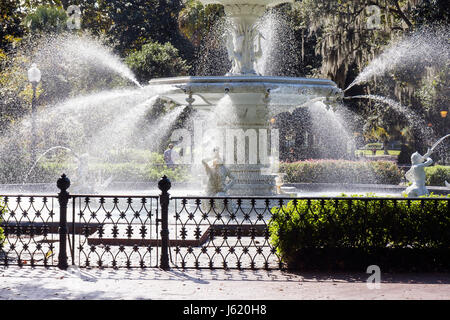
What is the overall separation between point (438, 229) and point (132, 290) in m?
4.05

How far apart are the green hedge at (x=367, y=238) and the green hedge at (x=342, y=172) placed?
47.6ft

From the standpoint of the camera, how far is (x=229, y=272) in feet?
27.5

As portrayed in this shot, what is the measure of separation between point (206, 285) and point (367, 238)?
234 cm

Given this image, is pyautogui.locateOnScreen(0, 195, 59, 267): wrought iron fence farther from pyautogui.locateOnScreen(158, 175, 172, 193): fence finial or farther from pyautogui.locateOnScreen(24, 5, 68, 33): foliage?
A: pyautogui.locateOnScreen(24, 5, 68, 33): foliage

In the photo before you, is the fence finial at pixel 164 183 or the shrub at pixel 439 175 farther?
the shrub at pixel 439 175

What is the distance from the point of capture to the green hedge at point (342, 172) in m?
22.8

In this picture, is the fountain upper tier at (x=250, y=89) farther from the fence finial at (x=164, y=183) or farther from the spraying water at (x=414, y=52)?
the spraying water at (x=414, y=52)

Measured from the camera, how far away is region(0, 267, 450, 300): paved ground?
7.03 meters

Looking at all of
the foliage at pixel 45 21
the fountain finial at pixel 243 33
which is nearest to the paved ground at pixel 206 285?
the fountain finial at pixel 243 33

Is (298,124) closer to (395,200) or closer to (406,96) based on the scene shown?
(406,96)

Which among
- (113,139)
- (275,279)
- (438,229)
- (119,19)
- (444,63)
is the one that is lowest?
(275,279)

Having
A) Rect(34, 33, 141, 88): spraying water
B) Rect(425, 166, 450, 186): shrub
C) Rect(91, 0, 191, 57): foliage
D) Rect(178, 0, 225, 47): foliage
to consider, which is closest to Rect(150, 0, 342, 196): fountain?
Rect(425, 166, 450, 186): shrub

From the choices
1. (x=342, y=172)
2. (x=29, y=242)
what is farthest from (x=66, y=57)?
(x=29, y=242)

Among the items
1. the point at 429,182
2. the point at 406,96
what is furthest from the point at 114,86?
the point at 429,182
